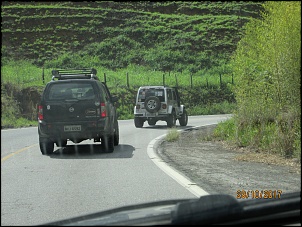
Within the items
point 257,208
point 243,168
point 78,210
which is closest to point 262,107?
point 243,168

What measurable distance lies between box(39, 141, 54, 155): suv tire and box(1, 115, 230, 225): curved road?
8.1 inches

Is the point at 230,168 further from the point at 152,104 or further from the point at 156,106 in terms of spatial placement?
the point at 152,104

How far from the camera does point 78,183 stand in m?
8.77

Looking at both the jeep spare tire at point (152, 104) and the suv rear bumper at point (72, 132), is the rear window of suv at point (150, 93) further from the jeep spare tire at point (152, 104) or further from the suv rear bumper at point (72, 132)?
the suv rear bumper at point (72, 132)

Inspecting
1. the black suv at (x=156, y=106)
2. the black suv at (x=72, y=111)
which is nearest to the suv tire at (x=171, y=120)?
the black suv at (x=156, y=106)

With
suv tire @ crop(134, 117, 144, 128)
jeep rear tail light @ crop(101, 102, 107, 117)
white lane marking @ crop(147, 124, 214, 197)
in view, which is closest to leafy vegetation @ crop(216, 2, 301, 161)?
white lane marking @ crop(147, 124, 214, 197)

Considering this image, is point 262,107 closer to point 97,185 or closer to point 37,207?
point 97,185

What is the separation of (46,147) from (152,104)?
10.9 metres

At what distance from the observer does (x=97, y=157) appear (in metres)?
12.6

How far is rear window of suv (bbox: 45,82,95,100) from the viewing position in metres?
12.6

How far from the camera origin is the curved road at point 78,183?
21.9 ft

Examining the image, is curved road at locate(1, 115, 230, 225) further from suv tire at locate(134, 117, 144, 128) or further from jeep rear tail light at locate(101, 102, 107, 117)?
suv tire at locate(134, 117, 144, 128)

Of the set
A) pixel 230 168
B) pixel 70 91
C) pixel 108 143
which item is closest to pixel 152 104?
pixel 108 143

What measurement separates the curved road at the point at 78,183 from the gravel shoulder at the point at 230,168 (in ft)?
Result: 1.23
